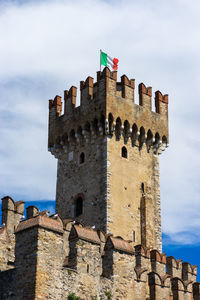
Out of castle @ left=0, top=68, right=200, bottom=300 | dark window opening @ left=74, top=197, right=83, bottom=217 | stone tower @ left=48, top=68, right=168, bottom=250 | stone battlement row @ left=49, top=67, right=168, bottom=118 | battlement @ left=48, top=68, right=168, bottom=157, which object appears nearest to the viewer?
castle @ left=0, top=68, right=200, bottom=300

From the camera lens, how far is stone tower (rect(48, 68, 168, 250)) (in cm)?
3188

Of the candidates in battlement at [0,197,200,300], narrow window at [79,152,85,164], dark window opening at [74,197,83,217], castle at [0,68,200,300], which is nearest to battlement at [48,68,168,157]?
castle at [0,68,200,300]

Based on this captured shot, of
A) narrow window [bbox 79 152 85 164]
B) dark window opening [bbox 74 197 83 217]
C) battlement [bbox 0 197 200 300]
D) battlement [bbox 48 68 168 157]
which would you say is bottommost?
battlement [bbox 0 197 200 300]

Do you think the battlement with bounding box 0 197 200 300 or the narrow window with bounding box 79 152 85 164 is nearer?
the battlement with bounding box 0 197 200 300

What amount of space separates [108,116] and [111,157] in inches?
84.9

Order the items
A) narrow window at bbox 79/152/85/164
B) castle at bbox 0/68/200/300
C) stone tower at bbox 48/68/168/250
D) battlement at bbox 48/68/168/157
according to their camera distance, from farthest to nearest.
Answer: narrow window at bbox 79/152/85/164 < battlement at bbox 48/68/168/157 < stone tower at bbox 48/68/168/250 < castle at bbox 0/68/200/300

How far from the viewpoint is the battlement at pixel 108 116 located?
109ft

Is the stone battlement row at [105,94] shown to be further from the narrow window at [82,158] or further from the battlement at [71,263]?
the battlement at [71,263]

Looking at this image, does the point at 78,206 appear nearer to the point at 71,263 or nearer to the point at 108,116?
the point at 108,116

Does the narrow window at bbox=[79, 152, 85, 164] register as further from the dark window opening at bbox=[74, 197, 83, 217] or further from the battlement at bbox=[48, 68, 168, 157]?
the dark window opening at bbox=[74, 197, 83, 217]

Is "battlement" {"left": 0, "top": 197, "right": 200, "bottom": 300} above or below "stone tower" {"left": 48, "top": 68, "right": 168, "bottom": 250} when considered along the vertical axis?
below

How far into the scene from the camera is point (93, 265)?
18766 mm

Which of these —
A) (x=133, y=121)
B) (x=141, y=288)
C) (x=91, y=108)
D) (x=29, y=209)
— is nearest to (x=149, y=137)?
(x=133, y=121)

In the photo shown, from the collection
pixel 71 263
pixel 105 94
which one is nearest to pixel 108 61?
pixel 105 94
